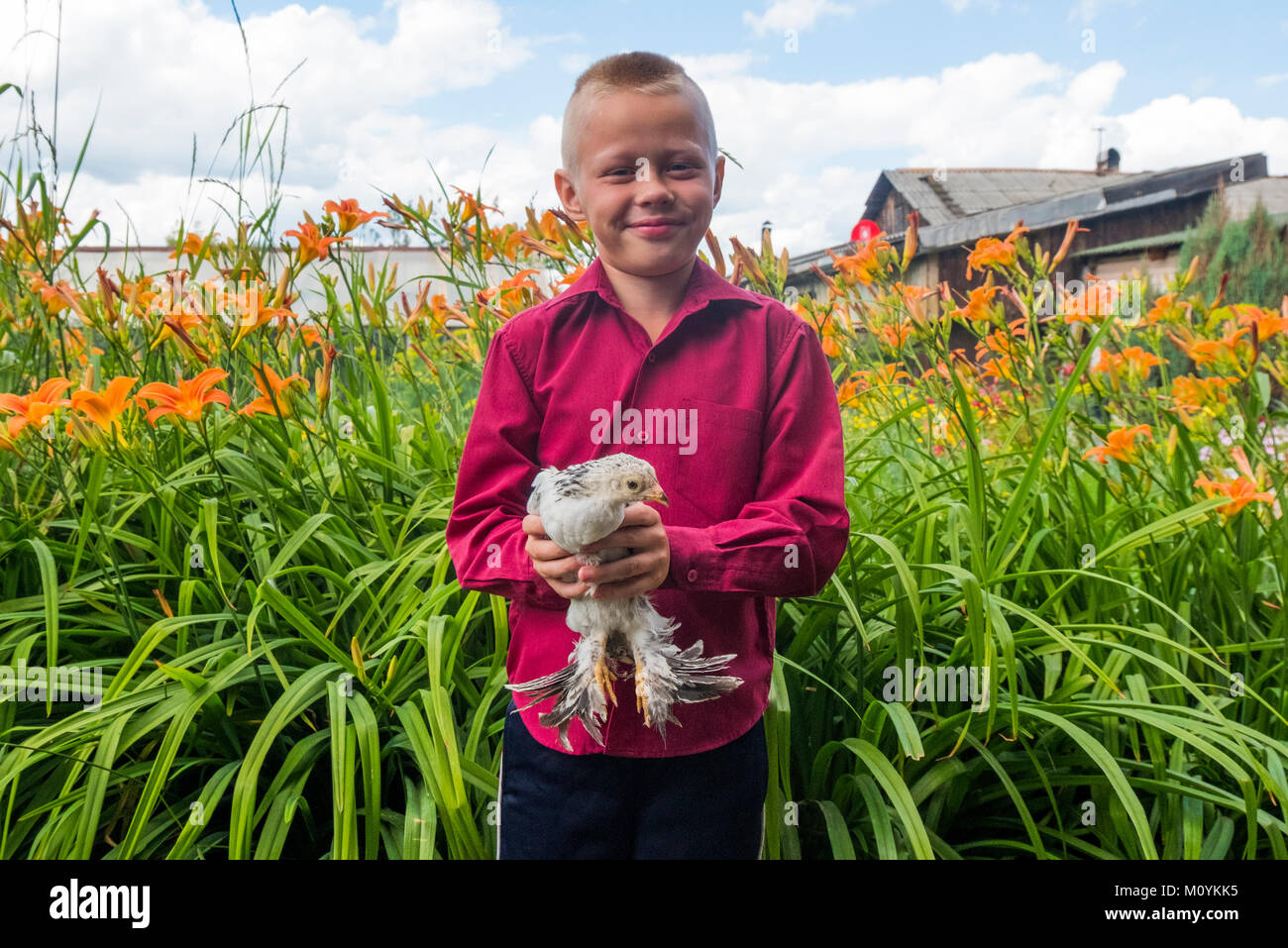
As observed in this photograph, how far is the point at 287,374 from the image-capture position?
4.98 feet

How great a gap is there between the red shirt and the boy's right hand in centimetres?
5

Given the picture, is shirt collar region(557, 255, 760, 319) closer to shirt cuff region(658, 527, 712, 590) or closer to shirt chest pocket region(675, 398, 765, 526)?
shirt chest pocket region(675, 398, 765, 526)

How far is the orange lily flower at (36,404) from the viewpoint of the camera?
105 centimetres

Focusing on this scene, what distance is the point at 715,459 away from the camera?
81cm

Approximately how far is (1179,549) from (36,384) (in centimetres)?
232

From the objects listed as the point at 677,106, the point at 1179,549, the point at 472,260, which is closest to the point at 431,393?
the point at 472,260

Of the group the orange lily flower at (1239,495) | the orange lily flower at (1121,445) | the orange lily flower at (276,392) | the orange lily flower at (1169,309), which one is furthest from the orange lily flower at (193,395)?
the orange lily flower at (1169,309)

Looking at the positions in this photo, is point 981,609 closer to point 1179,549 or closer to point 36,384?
point 1179,549

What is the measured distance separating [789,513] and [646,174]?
35 centimetres

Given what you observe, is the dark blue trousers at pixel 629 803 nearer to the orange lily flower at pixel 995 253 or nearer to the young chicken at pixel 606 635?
the young chicken at pixel 606 635

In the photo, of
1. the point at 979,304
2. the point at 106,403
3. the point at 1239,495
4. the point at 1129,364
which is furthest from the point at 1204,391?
the point at 106,403

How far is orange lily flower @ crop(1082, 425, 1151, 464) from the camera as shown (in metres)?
1.45

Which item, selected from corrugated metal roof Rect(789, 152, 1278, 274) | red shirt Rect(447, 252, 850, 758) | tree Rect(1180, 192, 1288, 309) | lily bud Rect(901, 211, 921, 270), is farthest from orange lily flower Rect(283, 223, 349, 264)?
tree Rect(1180, 192, 1288, 309)

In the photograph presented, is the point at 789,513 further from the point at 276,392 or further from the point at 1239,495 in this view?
the point at 1239,495
